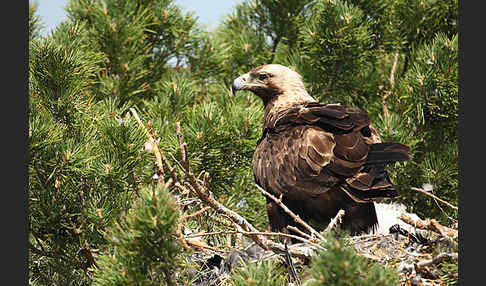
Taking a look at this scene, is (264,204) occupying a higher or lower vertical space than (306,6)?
lower

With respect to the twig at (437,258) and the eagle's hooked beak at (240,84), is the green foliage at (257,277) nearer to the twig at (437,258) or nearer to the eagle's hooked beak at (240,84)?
the twig at (437,258)

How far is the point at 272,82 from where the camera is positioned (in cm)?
421

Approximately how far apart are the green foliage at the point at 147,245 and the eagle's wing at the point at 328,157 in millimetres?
1254

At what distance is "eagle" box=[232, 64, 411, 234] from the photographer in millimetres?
3139

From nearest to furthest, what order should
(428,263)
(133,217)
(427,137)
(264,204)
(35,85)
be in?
(133,217) < (428,263) < (35,85) < (264,204) < (427,137)

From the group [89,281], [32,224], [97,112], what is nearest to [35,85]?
[97,112]

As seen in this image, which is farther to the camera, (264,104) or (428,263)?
(264,104)

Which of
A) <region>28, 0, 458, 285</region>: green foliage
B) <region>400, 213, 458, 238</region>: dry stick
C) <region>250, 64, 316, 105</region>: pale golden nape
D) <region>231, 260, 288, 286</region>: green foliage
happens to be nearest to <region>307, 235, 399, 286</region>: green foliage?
<region>28, 0, 458, 285</region>: green foliage

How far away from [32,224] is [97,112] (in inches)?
29.2

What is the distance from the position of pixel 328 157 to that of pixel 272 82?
3.97 ft

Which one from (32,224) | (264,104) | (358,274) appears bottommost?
(358,274)

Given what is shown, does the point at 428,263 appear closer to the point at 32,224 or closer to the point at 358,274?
the point at 358,274

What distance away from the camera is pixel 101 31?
4398 mm

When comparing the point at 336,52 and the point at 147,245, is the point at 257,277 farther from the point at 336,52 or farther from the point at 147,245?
the point at 336,52
